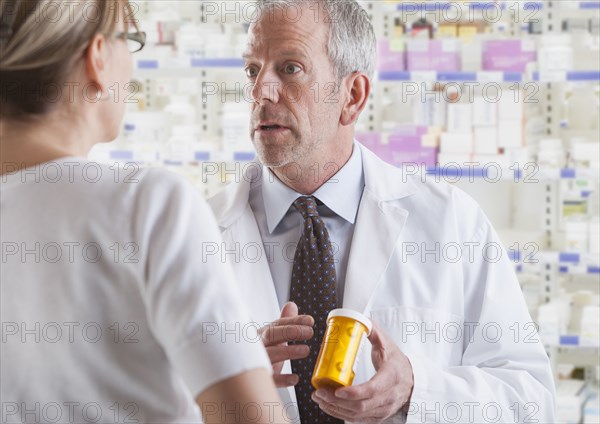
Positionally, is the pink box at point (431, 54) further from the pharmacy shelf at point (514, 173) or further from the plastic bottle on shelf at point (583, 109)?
the plastic bottle on shelf at point (583, 109)

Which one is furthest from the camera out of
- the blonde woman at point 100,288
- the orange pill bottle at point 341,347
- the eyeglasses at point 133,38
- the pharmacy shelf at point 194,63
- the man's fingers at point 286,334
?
the pharmacy shelf at point 194,63

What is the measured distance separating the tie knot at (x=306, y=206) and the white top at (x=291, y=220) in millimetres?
10

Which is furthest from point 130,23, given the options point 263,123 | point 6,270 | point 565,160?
point 565,160

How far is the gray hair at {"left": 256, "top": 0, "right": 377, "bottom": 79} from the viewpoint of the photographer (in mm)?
1826

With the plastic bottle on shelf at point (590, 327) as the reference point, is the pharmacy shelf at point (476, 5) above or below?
above

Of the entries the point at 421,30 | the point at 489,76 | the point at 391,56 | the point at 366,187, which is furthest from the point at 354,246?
the point at 421,30

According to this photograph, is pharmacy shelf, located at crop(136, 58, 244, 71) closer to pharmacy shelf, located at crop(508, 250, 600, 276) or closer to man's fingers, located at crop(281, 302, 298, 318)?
pharmacy shelf, located at crop(508, 250, 600, 276)

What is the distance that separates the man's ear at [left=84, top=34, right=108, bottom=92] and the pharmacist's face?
2.82 feet

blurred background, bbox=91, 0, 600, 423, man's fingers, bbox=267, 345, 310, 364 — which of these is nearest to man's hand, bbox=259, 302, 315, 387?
man's fingers, bbox=267, 345, 310, 364

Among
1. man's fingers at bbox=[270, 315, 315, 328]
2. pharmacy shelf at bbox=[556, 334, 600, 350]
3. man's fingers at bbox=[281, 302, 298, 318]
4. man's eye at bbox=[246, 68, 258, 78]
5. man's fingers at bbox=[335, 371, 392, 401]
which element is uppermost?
man's eye at bbox=[246, 68, 258, 78]

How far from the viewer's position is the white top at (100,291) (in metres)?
0.75

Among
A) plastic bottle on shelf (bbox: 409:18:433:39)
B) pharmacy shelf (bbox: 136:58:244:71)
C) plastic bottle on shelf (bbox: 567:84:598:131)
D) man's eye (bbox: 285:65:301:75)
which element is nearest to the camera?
man's eye (bbox: 285:65:301:75)

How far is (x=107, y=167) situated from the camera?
0.81m

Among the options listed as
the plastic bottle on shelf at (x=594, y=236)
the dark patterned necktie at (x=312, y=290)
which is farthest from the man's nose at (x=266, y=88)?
the plastic bottle on shelf at (x=594, y=236)
